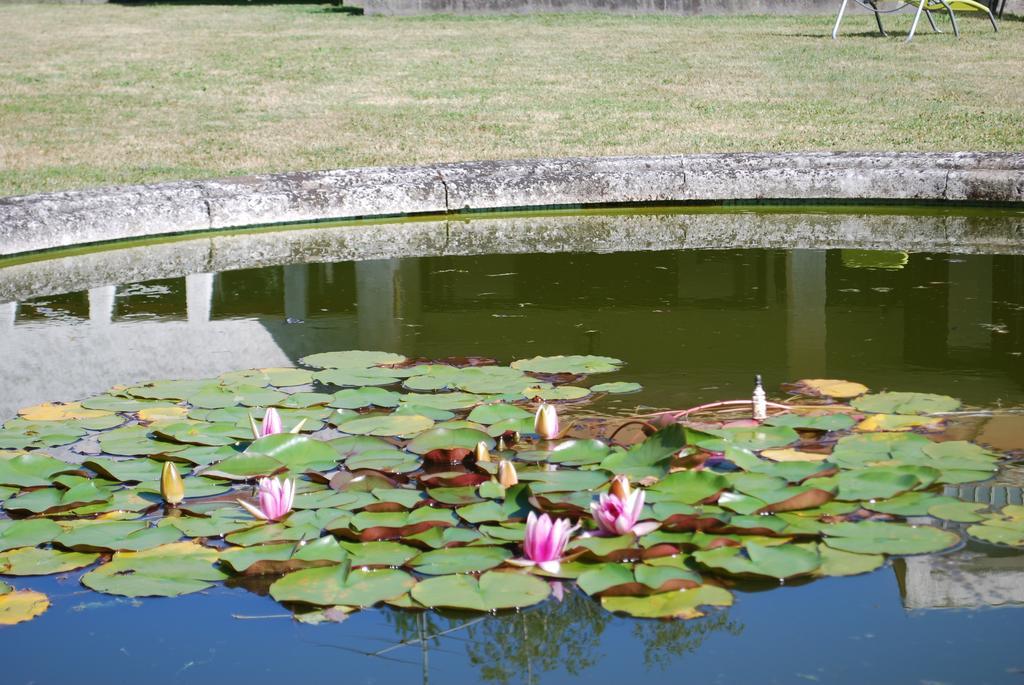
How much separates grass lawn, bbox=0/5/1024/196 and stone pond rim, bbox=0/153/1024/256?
3.11 feet

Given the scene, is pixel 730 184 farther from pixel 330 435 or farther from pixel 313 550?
pixel 313 550

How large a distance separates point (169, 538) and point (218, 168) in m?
4.84

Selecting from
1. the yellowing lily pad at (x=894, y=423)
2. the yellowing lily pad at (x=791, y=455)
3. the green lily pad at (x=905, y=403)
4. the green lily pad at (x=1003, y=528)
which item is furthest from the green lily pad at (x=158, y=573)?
the green lily pad at (x=905, y=403)

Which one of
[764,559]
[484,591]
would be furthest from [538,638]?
[764,559]

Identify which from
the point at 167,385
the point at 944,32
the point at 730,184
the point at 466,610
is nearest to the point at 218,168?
the point at 730,184

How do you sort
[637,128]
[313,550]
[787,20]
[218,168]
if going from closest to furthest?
[313,550] → [218,168] → [637,128] → [787,20]

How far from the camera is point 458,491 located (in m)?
3.24

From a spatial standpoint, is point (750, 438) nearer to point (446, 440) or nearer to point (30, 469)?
point (446, 440)

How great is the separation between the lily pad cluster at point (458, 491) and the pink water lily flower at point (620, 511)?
0.03 m

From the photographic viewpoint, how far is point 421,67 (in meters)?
12.7

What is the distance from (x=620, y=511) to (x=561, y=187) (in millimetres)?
4089

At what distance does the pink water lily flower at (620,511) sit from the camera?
2.88 meters

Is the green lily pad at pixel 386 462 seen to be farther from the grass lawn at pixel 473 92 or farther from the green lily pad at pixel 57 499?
the grass lawn at pixel 473 92

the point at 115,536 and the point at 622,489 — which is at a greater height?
the point at 622,489
